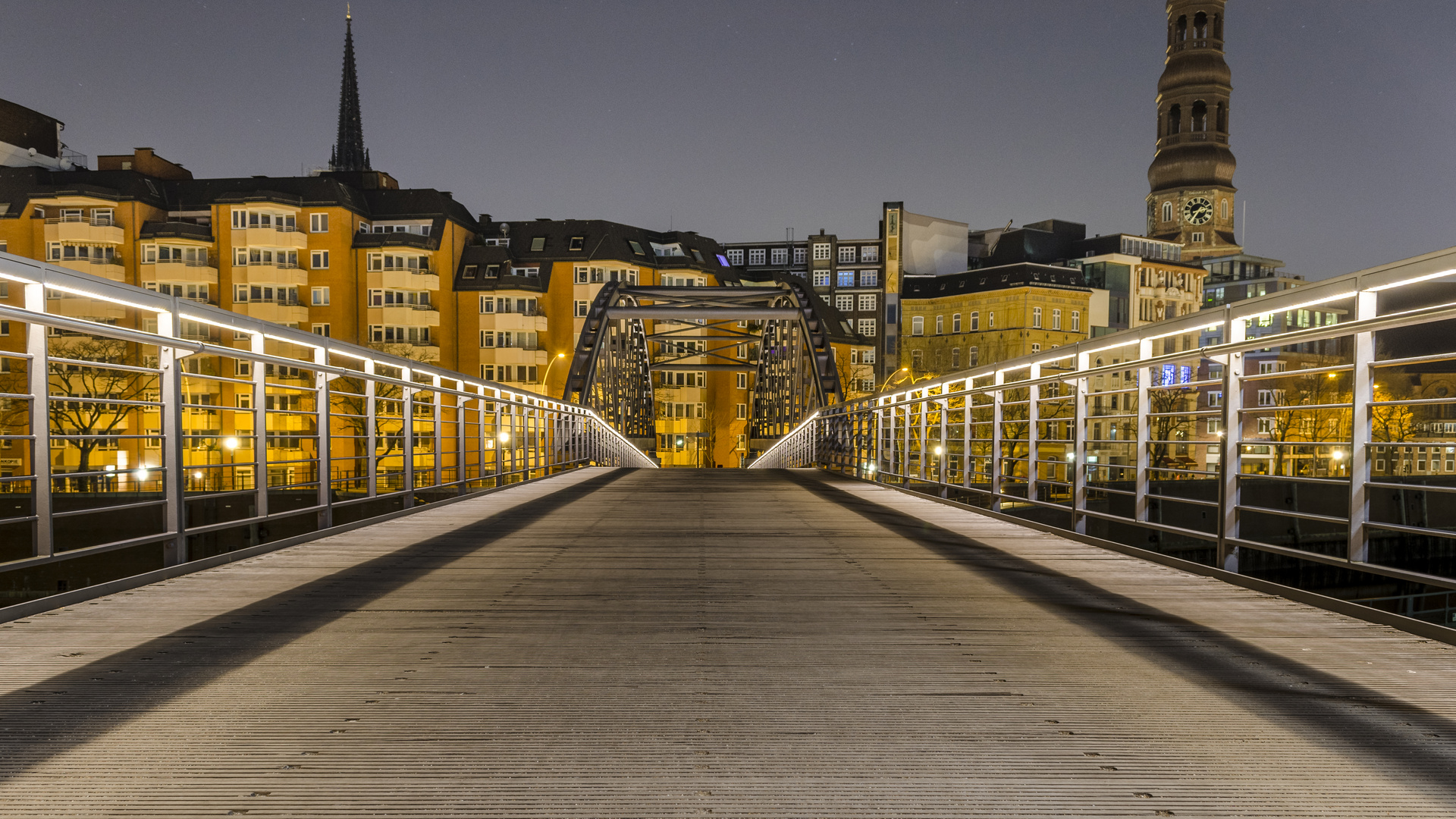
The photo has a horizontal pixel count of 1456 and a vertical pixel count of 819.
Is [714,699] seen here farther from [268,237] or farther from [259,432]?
[268,237]

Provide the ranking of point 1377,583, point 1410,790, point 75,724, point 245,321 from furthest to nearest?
point 1377,583, point 245,321, point 75,724, point 1410,790

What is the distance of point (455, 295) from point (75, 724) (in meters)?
55.7

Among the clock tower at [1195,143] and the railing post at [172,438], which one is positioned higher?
the clock tower at [1195,143]

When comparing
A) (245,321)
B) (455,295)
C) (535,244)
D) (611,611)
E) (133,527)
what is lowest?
(133,527)

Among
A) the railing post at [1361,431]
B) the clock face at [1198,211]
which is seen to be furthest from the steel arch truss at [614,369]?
the clock face at [1198,211]

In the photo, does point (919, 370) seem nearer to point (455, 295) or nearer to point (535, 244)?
point (535, 244)

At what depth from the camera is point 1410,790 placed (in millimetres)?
1929

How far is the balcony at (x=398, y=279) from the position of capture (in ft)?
168

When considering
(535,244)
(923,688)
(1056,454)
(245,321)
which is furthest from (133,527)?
(1056,454)

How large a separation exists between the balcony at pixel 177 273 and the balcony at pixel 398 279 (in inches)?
334

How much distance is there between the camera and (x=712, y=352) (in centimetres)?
3425

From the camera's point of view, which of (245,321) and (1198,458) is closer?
(245,321)

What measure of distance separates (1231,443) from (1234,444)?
0.09 ft

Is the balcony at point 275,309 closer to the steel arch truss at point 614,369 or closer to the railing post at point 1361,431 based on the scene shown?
the steel arch truss at point 614,369
